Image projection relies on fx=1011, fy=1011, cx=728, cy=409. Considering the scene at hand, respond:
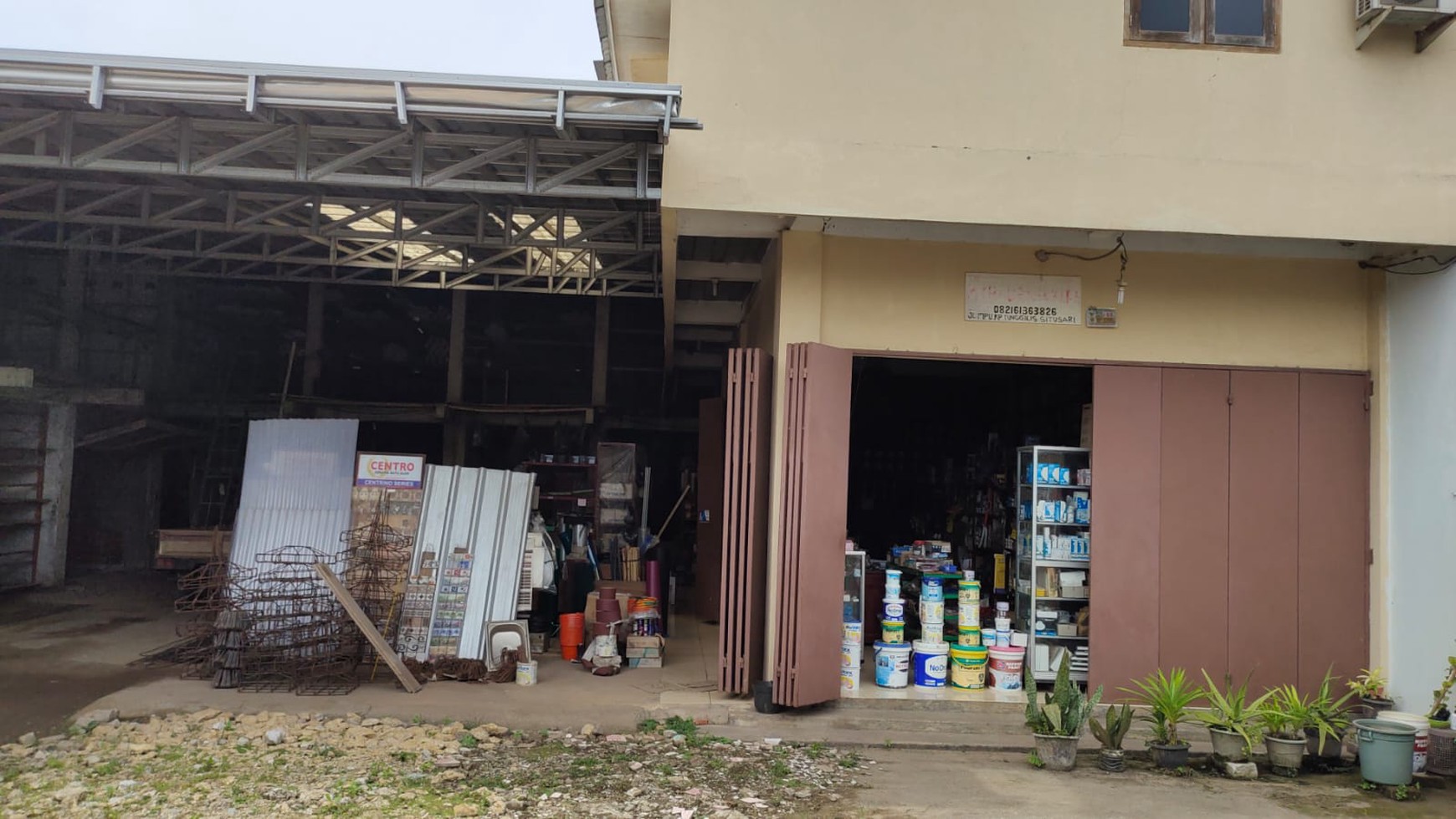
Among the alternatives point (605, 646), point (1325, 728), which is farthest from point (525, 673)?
point (1325, 728)

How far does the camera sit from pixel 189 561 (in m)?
11.0

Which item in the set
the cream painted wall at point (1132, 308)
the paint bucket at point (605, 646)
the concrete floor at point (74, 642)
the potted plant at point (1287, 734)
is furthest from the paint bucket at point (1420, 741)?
the concrete floor at point (74, 642)

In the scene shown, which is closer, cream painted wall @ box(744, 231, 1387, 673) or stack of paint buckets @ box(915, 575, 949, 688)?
cream painted wall @ box(744, 231, 1387, 673)

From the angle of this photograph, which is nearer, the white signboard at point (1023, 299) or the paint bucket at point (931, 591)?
Result: the white signboard at point (1023, 299)

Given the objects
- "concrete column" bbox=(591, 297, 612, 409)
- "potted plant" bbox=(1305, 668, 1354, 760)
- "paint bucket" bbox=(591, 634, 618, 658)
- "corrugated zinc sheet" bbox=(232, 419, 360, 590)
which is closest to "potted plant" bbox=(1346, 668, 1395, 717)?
"potted plant" bbox=(1305, 668, 1354, 760)

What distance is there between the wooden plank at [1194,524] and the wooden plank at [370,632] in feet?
19.5

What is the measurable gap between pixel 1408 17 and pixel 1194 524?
3.98 metres

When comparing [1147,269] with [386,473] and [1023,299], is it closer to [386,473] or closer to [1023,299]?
[1023,299]

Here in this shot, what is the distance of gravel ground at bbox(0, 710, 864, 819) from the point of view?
18.3 ft

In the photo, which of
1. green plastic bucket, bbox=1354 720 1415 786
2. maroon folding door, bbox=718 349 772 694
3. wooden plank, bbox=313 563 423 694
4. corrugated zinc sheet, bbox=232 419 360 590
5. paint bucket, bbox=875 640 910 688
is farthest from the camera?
corrugated zinc sheet, bbox=232 419 360 590

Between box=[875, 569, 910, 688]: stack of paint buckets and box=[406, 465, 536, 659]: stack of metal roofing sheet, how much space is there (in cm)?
329

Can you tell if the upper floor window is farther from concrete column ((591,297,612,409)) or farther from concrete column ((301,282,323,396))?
concrete column ((301,282,323,396))

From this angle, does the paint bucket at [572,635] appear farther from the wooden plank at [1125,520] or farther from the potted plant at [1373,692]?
the potted plant at [1373,692]

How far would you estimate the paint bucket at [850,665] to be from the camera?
7.90m
